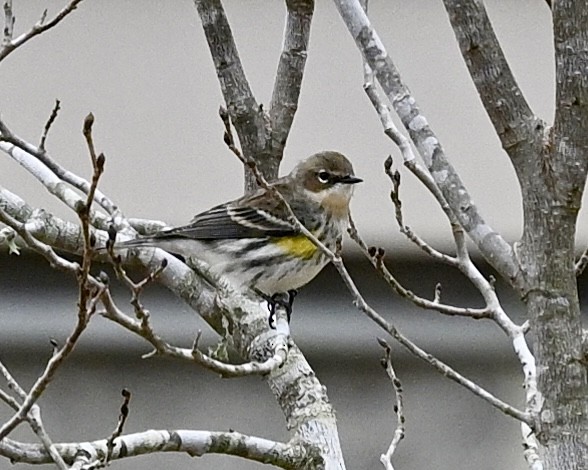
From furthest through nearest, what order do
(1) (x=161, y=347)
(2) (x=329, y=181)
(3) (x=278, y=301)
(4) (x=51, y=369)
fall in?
(2) (x=329, y=181)
(3) (x=278, y=301)
(1) (x=161, y=347)
(4) (x=51, y=369)

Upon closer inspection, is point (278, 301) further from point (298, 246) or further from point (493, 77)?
point (493, 77)

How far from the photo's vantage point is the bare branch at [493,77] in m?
2.19

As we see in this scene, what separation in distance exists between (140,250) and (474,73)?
1.67 metres

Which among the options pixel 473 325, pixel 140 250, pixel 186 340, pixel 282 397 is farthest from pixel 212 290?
pixel 473 325

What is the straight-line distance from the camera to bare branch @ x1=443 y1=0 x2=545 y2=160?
219cm

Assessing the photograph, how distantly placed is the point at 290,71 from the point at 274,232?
61 centimetres

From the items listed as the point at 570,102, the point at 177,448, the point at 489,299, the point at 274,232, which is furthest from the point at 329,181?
the point at 570,102

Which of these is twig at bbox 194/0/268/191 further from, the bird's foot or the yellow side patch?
the bird's foot

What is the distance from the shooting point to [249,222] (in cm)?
434

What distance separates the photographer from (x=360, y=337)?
663 cm

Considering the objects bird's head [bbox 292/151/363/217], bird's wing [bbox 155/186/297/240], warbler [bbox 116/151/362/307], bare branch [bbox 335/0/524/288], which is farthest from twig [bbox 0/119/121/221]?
bird's head [bbox 292/151/363/217]

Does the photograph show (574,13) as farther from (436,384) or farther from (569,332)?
(436,384)

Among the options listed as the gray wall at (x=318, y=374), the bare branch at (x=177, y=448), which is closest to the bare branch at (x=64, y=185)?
the bare branch at (x=177, y=448)

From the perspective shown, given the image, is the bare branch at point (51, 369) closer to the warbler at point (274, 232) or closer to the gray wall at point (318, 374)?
the warbler at point (274, 232)
